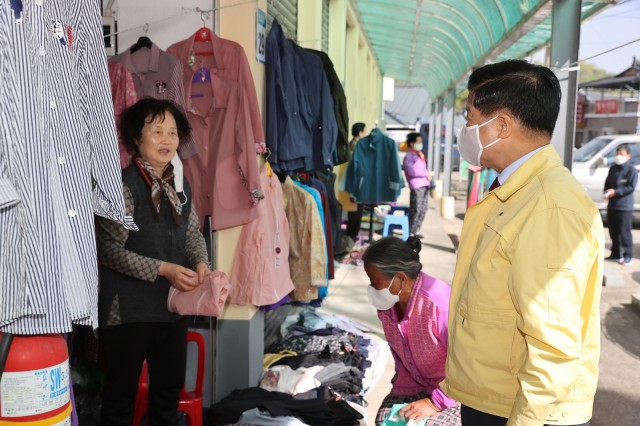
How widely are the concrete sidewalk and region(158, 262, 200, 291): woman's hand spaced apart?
175 centimetres

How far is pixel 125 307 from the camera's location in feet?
10.5

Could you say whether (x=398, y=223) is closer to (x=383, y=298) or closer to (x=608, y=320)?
(x=608, y=320)

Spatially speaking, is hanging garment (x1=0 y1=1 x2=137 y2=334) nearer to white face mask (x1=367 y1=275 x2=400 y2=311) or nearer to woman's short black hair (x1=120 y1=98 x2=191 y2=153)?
woman's short black hair (x1=120 y1=98 x2=191 y2=153)

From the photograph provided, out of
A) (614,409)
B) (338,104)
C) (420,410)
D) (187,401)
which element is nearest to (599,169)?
(338,104)

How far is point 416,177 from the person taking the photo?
10.8 m

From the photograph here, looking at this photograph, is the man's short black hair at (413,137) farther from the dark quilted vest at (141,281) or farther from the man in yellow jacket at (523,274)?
the man in yellow jacket at (523,274)

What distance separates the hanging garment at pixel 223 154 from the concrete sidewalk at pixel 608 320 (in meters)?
1.61

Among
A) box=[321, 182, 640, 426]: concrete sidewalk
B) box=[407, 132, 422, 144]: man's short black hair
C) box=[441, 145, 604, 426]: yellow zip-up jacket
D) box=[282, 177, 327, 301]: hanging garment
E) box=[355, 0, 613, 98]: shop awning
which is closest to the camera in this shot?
box=[441, 145, 604, 426]: yellow zip-up jacket

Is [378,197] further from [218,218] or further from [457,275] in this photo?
[457,275]

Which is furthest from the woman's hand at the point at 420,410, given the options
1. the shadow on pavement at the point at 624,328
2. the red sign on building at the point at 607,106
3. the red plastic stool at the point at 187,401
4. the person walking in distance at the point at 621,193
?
the red sign on building at the point at 607,106

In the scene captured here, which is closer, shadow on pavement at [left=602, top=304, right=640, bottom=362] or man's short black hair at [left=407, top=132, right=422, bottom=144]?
shadow on pavement at [left=602, top=304, right=640, bottom=362]

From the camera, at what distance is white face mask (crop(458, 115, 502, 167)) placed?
210 centimetres

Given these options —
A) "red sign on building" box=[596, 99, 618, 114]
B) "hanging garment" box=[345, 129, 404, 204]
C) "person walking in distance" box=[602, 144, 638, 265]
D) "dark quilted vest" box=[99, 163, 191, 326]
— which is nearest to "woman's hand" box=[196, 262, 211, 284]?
"dark quilted vest" box=[99, 163, 191, 326]

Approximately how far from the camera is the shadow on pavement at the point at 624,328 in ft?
20.6
